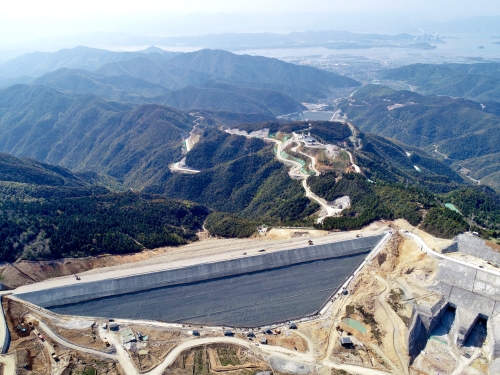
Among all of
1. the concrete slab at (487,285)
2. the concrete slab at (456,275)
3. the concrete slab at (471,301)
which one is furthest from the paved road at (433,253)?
the concrete slab at (471,301)

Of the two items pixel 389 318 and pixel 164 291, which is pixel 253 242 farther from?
pixel 389 318

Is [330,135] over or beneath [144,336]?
over

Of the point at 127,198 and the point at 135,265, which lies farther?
the point at 127,198

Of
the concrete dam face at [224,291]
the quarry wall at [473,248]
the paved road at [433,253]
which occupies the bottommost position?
the concrete dam face at [224,291]

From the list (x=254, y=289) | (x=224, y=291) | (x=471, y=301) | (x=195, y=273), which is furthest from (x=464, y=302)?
(x=195, y=273)

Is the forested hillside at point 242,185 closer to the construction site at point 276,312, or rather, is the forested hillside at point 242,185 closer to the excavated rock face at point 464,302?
the construction site at point 276,312

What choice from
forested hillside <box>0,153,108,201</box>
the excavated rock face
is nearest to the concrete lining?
the excavated rock face

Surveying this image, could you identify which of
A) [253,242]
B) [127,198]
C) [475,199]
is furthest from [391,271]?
[127,198]
